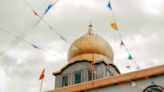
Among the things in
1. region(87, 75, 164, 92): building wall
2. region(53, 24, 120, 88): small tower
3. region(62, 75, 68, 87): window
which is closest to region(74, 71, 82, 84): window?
region(53, 24, 120, 88): small tower

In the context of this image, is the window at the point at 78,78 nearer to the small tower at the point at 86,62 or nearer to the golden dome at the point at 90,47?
the small tower at the point at 86,62

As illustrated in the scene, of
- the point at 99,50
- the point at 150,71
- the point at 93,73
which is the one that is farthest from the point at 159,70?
the point at 99,50

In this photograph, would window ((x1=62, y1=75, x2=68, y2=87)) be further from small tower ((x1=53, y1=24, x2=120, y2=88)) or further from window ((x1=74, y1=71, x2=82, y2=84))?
window ((x1=74, y1=71, x2=82, y2=84))

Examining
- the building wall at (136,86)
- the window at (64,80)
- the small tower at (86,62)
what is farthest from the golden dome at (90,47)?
the building wall at (136,86)

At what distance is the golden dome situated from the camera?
69.1 feet

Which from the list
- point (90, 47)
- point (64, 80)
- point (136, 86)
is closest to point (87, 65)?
point (90, 47)

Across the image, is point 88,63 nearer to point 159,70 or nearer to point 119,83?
point 119,83

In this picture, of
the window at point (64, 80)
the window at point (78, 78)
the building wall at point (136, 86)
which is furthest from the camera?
the window at point (64, 80)

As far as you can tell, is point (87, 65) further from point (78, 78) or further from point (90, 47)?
point (90, 47)

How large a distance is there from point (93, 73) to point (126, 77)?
5949 millimetres

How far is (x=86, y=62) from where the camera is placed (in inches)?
804

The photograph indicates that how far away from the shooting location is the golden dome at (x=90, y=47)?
21062 millimetres

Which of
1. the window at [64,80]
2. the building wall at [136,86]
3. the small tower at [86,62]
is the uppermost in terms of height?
the small tower at [86,62]

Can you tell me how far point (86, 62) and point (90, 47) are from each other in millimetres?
1258
